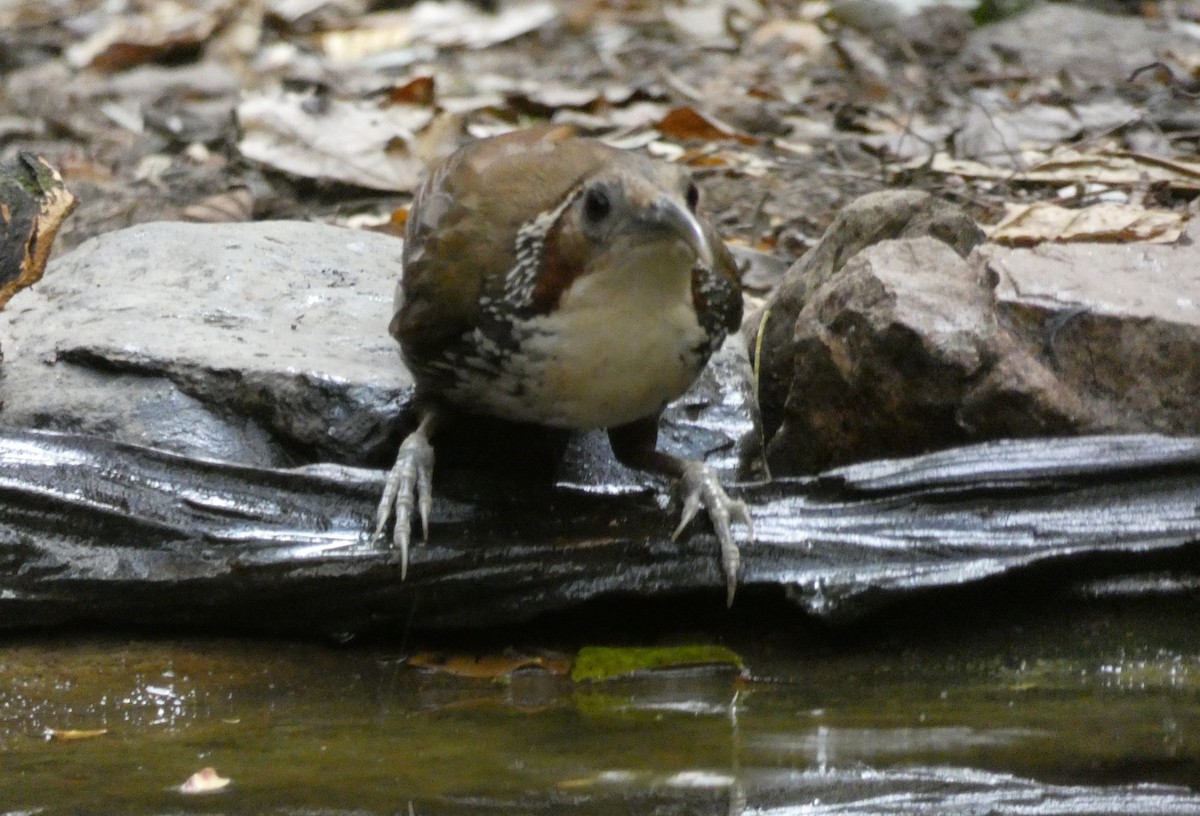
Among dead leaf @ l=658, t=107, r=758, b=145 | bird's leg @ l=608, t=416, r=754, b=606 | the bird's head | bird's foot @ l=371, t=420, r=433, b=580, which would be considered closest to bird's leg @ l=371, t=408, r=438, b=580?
bird's foot @ l=371, t=420, r=433, b=580

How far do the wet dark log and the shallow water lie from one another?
0.11 metres

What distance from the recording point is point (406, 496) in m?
3.39

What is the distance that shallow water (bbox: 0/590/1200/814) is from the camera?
261 centimetres

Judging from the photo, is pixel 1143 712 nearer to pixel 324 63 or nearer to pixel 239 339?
pixel 239 339

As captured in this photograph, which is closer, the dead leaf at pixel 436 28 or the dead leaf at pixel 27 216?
the dead leaf at pixel 27 216

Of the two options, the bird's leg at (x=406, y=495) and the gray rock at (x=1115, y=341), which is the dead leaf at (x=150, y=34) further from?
the gray rock at (x=1115, y=341)

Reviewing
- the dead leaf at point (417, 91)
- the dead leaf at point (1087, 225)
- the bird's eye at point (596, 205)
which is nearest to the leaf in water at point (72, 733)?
the bird's eye at point (596, 205)

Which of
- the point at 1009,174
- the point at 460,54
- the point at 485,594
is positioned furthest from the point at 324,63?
the point at 485,594

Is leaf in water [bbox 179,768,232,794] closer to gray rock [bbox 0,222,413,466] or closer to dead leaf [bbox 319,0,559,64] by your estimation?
gray rock [bbox 0,222,413,466]

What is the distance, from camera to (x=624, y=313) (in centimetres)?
316

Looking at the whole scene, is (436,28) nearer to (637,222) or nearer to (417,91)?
(417,91)

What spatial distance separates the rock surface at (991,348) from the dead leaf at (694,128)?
3022 mm

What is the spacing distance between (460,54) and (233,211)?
Answer: 7.97ft

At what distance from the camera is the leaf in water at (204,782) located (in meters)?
2.64
